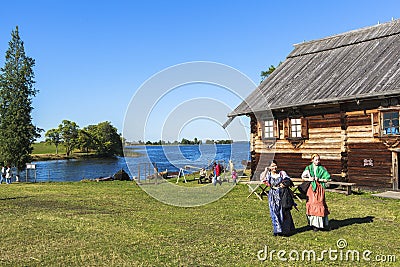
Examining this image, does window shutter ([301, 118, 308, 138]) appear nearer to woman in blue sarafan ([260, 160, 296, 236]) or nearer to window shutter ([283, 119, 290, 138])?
window shutter ([283, 119, 290, 138])

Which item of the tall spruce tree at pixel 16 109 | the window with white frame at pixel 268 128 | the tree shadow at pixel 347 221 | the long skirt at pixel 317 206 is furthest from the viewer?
the tall spruce tree at pixel 16 109

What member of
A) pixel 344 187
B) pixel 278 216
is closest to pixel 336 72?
pixel 344 187

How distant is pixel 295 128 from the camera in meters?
17.9

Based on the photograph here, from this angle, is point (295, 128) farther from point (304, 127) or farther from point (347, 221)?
point (347, 221)

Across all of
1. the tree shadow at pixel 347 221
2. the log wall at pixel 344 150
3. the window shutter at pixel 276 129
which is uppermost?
the window shutter at pixel 276 129

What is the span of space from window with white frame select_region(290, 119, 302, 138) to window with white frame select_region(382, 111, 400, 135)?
392 cm

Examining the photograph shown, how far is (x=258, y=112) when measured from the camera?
19.3 meters

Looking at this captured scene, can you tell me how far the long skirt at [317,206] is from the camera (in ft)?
29.2

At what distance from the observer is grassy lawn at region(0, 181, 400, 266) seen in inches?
283

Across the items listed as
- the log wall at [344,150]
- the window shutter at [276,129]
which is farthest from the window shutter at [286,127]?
the window shutter at [276,129]

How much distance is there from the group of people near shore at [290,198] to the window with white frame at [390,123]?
7061 mm

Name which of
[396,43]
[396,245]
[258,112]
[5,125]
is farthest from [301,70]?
[5,125]

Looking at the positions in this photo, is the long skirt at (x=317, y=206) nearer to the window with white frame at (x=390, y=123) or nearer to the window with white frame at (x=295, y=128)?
the window with white frame at (x=390, y=123)

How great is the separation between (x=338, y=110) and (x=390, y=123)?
88.7 inches
